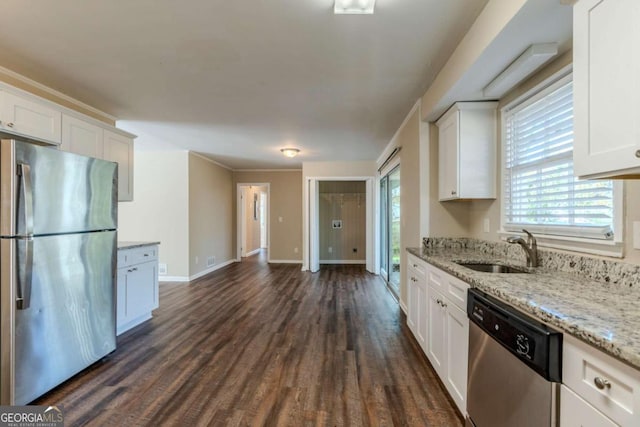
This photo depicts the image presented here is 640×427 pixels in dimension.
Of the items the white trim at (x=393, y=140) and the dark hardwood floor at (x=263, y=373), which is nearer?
the dark hardwood floor at (x=263, y=373)

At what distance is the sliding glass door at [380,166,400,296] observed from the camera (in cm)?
451

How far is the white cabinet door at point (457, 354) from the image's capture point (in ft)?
5.20

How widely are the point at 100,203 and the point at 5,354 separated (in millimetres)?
1111

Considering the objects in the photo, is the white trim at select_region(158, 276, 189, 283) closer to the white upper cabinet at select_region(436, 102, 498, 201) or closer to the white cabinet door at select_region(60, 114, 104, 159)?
the white cabinet door at select_region(60, 114, 104, 159)

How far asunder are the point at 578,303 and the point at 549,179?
110cm

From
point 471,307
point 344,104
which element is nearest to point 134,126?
point 344,104

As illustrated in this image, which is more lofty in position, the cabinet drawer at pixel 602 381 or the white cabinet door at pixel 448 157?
the white cabinet door at pixel 448 157

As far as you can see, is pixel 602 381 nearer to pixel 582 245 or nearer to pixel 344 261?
pixel 582 245

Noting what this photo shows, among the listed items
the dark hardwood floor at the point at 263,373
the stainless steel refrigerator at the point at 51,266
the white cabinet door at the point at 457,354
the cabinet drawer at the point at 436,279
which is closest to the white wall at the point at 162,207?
the dark hardwood floor at the point at 263,373

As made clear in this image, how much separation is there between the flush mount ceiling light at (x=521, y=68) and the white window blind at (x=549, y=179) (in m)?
0.16

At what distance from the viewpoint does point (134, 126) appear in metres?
3.75

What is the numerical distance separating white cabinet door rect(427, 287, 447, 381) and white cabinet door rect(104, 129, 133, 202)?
3342mm

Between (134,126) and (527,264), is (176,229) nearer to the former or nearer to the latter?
(134,126)

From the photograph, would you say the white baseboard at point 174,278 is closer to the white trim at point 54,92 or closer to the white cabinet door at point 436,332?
the white trim at point 54,92
